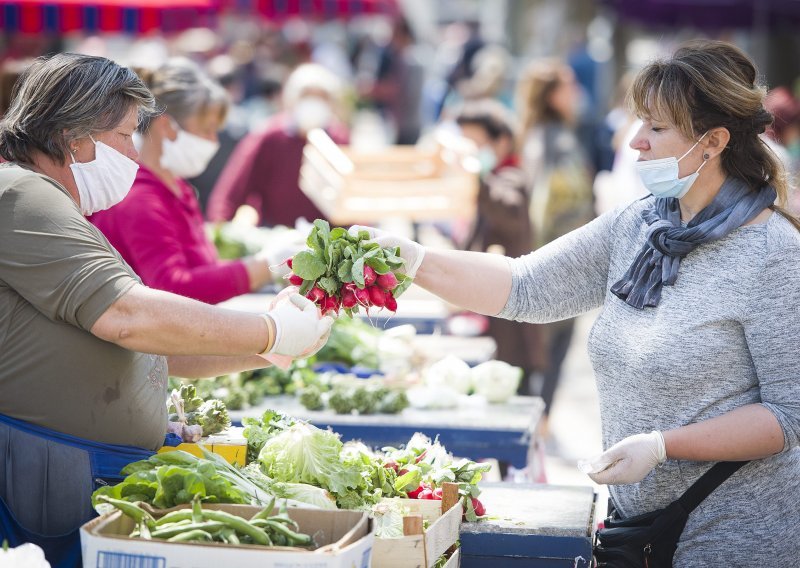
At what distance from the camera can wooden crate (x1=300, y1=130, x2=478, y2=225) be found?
759 centimetres

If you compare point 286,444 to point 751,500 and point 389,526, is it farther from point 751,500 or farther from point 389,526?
point 751,500

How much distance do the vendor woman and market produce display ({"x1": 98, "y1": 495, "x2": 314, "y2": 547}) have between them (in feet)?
0.94

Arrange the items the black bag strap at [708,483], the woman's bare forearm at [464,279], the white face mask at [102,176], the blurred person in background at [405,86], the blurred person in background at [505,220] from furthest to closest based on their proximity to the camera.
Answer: the blurred person in background at [405,86] < the blurred person in background at [505,220] < the woman's bare forearm at [464,279] < the black bag strap at [708,483] < the white face mask at [102,176]

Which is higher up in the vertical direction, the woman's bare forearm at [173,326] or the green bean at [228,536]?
the woman's bare forearm at [173,326]

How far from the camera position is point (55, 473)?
2773mm

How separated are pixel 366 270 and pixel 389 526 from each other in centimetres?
76

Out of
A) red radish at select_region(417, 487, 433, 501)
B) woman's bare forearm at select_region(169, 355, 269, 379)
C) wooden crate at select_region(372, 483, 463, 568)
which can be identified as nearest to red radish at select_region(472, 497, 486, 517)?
red radish at select_region(417, 487, 433, 501)

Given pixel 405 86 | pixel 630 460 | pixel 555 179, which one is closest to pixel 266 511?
pixel 630 460

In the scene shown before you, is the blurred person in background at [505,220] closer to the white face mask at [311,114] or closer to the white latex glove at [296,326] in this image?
the white face mask at [311,114]

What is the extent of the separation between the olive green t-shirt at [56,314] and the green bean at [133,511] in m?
0.35

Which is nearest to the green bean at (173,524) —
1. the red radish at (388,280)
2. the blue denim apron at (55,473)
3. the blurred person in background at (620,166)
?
the blue denim apron at (55,473)

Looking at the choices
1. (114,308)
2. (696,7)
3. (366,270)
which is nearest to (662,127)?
(366,270)

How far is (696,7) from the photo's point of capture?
46.6 feet

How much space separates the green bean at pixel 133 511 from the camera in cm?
251
